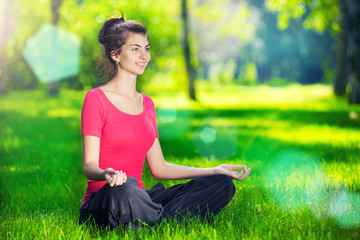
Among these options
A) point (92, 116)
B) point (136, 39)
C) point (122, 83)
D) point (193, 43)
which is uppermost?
point (136, 39)

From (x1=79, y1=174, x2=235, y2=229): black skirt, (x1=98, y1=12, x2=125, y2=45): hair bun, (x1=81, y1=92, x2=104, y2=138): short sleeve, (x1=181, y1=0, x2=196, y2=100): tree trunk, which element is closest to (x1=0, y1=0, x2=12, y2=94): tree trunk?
(x1=181, y1=0, x2=196, y2=100): tree trunk

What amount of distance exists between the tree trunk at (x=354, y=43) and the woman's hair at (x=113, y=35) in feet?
41.6

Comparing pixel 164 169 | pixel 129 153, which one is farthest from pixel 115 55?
pixel 164 169

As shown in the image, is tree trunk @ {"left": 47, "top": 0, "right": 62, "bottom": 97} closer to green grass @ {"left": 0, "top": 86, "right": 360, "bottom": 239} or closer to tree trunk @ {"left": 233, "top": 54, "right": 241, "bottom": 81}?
green grass @ {"left": 0, "top": 86, "right": 360, "bottom": 239}

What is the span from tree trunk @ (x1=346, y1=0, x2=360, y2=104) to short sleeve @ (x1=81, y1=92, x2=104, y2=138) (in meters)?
13.1

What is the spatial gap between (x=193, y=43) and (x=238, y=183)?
79.2 ft

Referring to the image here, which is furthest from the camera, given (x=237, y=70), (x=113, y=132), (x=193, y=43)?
(x=237, y=70)

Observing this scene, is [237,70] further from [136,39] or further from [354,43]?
[136,39]

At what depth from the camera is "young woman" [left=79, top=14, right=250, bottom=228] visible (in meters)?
3.19

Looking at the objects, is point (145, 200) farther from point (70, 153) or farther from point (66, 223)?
point (70, 153)

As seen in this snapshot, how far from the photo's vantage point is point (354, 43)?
1486 cm

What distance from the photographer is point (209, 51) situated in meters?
43.8

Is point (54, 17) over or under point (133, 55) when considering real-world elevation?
under

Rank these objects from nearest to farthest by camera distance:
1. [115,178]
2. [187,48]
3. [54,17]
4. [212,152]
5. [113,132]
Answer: [115,178] < [113,132] < [212,152] < [187,48] < [54,17]
